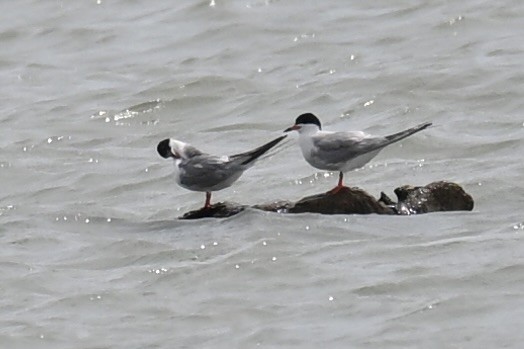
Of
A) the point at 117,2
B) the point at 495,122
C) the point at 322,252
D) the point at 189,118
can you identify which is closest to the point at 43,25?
the point at 117,2

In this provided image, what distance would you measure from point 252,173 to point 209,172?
7.34 feet

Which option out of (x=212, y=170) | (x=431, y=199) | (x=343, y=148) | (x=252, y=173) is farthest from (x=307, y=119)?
(x=252, y=173)

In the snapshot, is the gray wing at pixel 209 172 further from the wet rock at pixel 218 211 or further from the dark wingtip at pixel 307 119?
the dark wingtip at pixel 307 119

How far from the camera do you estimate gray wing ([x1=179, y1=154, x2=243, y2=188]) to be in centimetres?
1109

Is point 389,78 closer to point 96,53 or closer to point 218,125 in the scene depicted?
point 218,125

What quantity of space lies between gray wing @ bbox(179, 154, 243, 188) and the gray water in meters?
0.31

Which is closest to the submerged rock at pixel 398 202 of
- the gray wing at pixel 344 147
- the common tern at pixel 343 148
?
the common tern at pixel 343 148

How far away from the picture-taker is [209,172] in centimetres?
1110

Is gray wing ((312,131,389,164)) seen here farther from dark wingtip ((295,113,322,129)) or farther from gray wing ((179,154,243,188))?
gray wing ((179,154,243,188))

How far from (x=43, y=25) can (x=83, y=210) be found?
25.4 ft

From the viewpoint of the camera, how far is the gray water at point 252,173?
30.3ft

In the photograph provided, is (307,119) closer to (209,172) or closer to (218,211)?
(209,172)

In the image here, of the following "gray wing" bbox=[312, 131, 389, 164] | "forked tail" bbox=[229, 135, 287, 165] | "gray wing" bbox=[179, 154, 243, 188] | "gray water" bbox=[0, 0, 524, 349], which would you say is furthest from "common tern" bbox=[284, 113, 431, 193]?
"gray wing" bbox=[179, 154, 243, 188]

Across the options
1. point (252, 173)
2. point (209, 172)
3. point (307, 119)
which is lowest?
point (252, 173)
